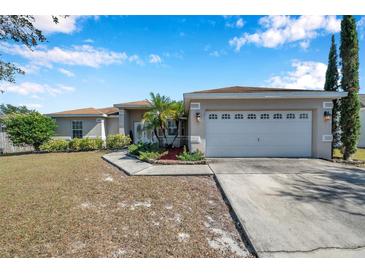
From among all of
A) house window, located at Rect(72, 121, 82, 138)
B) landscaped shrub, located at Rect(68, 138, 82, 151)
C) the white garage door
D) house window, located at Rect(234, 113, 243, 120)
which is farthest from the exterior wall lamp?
house window, located at Rect(72, 121, 82, 138)

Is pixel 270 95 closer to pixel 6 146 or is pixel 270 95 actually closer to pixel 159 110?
pixel 159 110

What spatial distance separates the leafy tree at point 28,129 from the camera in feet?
43.1

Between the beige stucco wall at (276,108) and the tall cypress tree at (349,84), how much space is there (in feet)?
4.15

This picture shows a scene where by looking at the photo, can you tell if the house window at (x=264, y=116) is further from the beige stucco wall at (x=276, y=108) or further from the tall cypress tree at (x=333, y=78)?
the tall cypress tree at (x=333, y=78)

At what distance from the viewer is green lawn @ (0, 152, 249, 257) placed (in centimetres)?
256

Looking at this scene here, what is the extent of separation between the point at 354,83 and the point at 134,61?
11.8 metres

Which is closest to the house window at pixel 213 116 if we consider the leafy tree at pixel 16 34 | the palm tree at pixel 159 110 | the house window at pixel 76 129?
the palm tree at pixel 159 110

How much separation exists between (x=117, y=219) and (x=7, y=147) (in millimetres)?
17524

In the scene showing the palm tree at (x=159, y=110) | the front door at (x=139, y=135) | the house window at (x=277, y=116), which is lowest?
the front door at (x=139, y=135)

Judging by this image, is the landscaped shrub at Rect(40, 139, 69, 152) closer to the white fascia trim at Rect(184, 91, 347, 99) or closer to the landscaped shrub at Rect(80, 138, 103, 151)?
the landscaped shrub at Rect(80, 138, 103, 151)

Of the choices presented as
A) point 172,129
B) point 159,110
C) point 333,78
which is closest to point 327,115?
point 333,78

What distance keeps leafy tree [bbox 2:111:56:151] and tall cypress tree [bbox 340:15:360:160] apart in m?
19.4
